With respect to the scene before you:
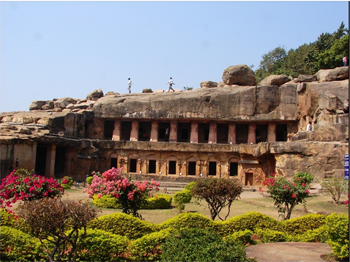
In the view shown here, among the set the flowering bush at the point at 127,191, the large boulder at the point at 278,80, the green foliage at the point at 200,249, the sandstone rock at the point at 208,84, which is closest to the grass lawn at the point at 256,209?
the flowering bush at the point at 127,191

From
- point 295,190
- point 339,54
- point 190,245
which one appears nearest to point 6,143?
point 295,190

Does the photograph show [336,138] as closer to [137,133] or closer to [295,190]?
[295,190]

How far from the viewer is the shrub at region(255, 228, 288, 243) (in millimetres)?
10586

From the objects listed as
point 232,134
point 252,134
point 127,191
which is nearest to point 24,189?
point 127,191

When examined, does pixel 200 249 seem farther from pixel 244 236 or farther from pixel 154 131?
pixel 154 131

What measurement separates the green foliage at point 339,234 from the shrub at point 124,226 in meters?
4.66

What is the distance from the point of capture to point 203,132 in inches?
1426

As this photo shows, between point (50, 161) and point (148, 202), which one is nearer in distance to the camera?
point (148, 202)

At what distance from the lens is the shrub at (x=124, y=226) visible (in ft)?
34.1

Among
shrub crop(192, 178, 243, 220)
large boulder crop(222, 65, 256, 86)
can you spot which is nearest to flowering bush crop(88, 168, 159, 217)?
shrub crop(192, 178, 243, 220)

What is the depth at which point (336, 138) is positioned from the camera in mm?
23062

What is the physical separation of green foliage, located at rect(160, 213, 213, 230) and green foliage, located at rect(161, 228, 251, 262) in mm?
2620

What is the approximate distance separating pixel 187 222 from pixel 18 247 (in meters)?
4.50

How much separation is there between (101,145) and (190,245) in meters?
26.5
